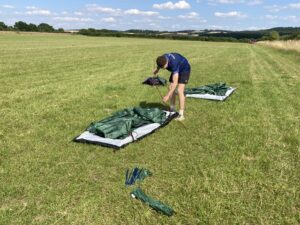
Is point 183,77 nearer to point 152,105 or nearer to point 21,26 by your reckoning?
point 152,105

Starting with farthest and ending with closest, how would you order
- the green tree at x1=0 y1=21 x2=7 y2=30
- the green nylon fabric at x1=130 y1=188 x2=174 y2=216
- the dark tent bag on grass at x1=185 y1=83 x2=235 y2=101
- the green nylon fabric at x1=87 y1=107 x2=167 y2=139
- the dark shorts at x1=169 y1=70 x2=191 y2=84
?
the green tree at x1=0 y1=21 x2=7 y2=30
the dark tent bag on grass at x1=185 y1=83 x2=235 y2=101
the dark shorts at x1=169 y1=70 x2=191 y2=84
the green nylon fabric at x1=87 y1=107 x2=167 y2=139
the green nylon fabric at x1=130 y1=188 x2=174 y2=216

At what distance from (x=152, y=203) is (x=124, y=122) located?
296cm

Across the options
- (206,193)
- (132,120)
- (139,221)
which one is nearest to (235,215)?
(206,193)

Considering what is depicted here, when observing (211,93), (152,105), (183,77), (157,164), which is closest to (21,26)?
(211,93)

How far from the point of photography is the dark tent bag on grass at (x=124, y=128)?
6.62 metres

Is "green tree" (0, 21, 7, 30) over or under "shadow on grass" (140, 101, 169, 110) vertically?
under

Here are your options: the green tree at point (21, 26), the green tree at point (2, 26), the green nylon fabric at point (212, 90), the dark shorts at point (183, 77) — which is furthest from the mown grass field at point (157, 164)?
the green tree at point (21, 26)

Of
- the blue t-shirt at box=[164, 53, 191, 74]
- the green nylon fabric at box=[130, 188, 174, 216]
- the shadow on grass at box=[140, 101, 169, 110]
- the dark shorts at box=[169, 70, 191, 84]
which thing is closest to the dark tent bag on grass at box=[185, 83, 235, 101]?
the shadow on grass at box=[140, 101, 169, 110]

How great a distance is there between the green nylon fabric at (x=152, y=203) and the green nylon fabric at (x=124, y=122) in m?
2.14

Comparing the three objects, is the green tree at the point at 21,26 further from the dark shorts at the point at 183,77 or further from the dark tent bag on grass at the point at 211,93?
the dark shorts at the point at 183,77

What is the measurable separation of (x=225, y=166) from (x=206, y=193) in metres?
1.08

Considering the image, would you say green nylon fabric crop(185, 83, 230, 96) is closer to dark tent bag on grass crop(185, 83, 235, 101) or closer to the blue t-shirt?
dark tent bag on grass crop(185, 83, 235, 101)

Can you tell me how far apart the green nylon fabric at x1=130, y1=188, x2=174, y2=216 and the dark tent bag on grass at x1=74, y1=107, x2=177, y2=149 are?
1731 mm

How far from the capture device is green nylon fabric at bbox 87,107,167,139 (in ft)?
22.4
